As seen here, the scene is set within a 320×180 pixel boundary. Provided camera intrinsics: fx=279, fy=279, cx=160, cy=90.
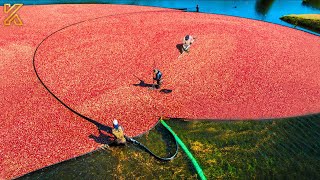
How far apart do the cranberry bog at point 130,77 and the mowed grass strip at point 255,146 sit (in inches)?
35.2

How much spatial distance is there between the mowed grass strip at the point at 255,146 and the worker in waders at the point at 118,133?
3.41m

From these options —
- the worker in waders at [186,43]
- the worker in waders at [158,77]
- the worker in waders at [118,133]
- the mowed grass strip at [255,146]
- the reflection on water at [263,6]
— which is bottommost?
the mowed grass strip at [255,146]

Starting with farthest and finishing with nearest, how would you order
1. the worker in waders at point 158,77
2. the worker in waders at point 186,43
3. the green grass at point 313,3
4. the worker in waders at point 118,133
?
1. the green grass at point 313,3
2. the worker in waders at point 186,43
3. the worker in waders at point 158,77
4. the worker in waders at point 118,133

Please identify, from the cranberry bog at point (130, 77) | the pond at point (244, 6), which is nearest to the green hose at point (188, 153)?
the cranberry bog at point (130, 77)

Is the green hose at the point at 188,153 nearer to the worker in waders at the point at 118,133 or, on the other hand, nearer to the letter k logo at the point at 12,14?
the worker in waders at the point at 118,133

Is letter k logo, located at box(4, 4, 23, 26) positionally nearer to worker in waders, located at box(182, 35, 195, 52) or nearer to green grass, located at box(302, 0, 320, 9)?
worker in waders, located at box(182, 35, 195, 52)

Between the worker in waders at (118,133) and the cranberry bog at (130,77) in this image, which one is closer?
the worker in waders at (118,133)

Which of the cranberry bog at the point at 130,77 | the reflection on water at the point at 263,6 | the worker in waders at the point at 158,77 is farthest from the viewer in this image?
the reflection on water at the point at 263,6

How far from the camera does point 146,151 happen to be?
49.4ft

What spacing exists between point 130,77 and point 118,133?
7.11 meters

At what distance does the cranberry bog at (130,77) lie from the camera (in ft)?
53.1

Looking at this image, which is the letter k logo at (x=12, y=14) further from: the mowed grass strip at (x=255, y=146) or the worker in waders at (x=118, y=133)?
the mowed grass strip at (x=255, y=146)

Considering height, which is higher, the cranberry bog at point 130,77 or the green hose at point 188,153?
→ the cranberry bog at point 130,77

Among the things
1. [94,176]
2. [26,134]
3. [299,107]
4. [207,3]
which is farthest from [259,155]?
[207,3]
